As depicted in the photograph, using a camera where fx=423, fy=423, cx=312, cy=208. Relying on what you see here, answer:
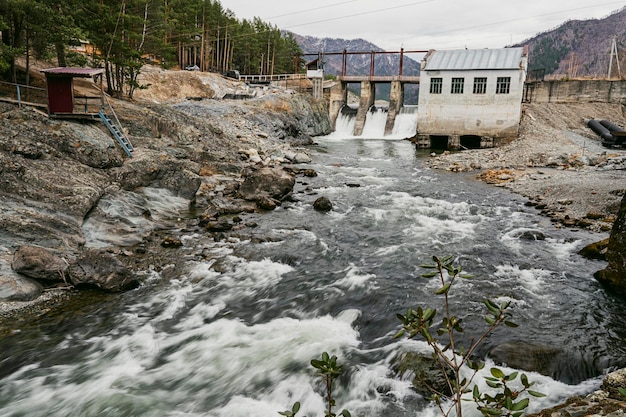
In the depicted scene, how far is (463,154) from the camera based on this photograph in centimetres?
3341

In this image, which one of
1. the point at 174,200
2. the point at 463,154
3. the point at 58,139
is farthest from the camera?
the point at 463,154

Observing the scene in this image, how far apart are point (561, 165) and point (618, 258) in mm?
19028

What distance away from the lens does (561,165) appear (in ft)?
86.8

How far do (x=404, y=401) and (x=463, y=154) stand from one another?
2981 cm

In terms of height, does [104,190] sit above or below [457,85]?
below

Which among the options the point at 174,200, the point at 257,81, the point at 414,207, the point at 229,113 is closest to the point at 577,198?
the point at 414,207

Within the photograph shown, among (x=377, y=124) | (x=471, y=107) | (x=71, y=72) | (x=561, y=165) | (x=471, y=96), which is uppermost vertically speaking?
(x=471, y=96)

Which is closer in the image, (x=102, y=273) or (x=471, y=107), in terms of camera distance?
(x=102, y=273)

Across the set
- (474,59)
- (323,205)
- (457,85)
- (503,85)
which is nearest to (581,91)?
(503,85)

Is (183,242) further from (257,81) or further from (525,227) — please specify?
(257,81)

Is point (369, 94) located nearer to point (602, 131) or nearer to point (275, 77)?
point (275, 77)

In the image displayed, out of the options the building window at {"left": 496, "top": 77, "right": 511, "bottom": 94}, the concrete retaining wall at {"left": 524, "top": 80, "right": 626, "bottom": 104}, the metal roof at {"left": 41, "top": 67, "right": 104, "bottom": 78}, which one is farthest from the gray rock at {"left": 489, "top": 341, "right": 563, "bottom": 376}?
the concrete retaining wall at {"left": 524, "top": 80, "right": 626, "bottom": 104}

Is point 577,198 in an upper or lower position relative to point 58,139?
lower

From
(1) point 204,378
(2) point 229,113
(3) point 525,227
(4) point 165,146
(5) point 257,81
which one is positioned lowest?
(1) point 204,378
